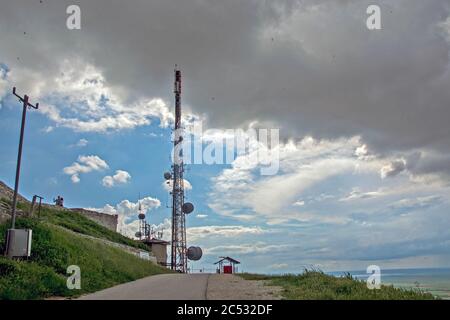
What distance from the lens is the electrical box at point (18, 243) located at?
17250 mm

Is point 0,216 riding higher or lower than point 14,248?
higher

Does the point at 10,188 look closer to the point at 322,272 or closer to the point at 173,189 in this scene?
the point at 173,189

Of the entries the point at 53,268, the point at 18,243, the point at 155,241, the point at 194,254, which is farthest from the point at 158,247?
the point at 18,243

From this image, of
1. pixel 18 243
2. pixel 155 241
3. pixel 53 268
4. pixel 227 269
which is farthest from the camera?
pixel 155 241

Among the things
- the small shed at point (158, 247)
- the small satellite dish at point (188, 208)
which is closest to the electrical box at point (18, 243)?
the small satellite dish at point (188, 208)

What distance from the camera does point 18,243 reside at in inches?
684

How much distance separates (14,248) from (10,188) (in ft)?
56.5

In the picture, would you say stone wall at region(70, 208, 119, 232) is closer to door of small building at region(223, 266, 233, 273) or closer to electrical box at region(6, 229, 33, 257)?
door of small building at region(223, 266, 233, 273)

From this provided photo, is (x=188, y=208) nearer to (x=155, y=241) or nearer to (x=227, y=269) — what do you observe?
(x=227, y=269)

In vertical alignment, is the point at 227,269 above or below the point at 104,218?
below

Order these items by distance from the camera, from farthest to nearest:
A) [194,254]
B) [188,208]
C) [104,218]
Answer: [104,218]
[194,254]
[188,208]

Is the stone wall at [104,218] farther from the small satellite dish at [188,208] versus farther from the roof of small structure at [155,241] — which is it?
the small satellite dish at [188,208]
